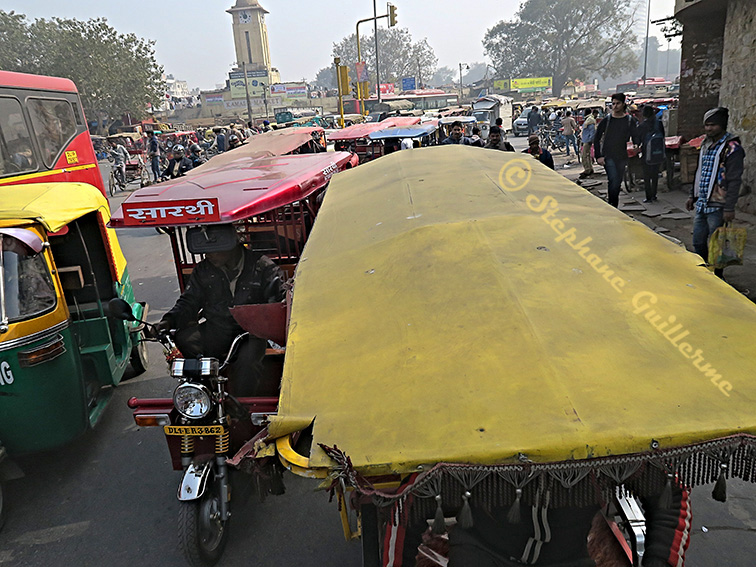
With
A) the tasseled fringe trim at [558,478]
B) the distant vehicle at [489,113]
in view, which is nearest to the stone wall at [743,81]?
the tasseled fringe trim at [558,478]

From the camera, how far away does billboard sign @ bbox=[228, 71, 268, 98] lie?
73625mm

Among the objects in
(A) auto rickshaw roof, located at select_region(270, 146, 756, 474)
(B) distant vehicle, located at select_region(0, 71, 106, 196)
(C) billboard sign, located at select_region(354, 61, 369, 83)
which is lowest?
(A) auto rickshaw roof, located at select_region(270, 146, 756, 474)

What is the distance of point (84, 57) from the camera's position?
46094 mm

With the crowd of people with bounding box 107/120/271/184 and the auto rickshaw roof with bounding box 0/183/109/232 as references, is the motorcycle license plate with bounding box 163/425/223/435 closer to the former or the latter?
the auto rickshaw roof with bounding box 0/183/109/232

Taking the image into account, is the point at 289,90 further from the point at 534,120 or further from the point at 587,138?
the point at 587,138

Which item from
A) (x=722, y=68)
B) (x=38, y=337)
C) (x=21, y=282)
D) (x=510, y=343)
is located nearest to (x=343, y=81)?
(x=722, y=68)

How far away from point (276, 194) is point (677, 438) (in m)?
3.58

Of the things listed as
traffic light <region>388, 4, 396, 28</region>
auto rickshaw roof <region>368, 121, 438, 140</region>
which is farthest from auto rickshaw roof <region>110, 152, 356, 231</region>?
traffic light <region>388, 4, 396, 28</region>

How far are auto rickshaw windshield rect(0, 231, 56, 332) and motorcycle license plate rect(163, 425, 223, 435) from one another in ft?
4.20

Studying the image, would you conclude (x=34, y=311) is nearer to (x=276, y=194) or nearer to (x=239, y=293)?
(x=239, y=293)

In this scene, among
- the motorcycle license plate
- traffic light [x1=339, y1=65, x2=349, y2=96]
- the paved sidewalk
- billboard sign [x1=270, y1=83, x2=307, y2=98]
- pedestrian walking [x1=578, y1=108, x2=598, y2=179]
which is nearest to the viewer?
the motorcycle license plate

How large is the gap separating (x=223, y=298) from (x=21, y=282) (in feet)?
4.23

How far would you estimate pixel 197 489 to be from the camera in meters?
3.11

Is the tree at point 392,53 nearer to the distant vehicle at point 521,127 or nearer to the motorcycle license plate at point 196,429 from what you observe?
the distant vehicle at point 521,127
